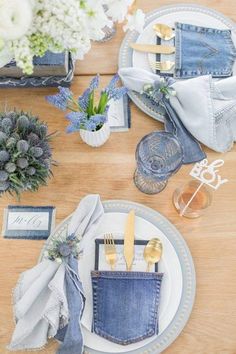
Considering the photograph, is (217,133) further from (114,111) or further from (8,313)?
(8,313)

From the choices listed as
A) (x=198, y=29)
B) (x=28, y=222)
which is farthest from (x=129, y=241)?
(x=198, y=29)

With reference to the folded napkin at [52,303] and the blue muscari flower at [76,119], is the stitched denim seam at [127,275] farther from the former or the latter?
the blue muscari flower at [76,119]

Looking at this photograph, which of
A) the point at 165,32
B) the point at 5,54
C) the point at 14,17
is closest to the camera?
the point at 14,17

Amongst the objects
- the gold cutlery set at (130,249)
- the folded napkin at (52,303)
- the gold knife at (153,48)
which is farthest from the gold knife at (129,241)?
the gold knife at (153,48)

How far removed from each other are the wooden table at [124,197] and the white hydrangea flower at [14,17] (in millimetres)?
419

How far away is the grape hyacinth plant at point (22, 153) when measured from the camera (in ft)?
2.98

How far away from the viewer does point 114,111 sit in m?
1.11

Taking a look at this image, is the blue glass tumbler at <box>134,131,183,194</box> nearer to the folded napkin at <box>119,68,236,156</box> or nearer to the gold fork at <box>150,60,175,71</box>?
the folded napkin at <box>119,68,236,156</box>

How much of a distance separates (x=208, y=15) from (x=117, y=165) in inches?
18.7

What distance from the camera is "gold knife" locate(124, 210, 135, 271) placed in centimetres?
97

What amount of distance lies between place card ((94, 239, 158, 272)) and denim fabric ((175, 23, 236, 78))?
1.46 feet

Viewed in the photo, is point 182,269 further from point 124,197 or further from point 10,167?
point 10,167

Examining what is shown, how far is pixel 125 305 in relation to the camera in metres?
0.92

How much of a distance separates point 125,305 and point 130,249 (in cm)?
12
